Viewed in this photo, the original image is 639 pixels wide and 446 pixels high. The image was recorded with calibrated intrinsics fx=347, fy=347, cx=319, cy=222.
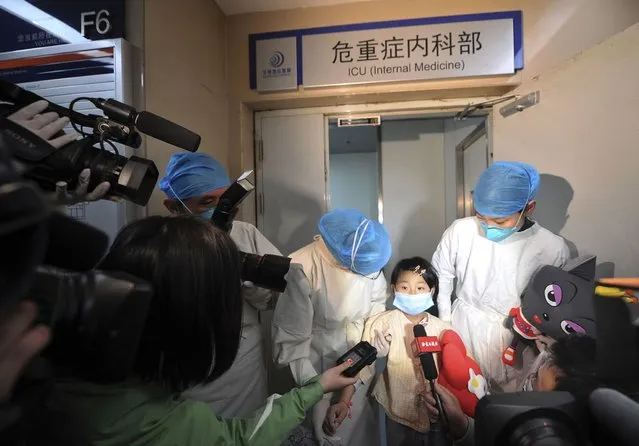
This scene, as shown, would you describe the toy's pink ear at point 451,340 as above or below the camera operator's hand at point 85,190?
below

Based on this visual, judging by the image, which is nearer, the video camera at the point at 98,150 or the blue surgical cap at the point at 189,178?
the video camera at the point at 98,150

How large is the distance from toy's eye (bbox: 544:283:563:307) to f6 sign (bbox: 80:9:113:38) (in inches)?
66.1

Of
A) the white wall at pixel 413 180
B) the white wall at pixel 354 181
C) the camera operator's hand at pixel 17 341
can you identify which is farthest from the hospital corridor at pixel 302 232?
the white wall at pixel 354 181

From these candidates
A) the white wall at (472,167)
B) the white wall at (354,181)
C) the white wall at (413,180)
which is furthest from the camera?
the white wall at (354,181)

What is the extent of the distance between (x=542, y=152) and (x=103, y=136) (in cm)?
158

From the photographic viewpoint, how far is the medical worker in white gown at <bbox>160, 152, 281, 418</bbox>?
1.07 metres

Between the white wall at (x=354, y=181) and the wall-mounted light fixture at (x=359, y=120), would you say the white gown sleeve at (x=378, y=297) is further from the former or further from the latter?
the white wall at (x=354, y=181)

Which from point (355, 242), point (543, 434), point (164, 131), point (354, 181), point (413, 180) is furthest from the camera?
point (354, 181)

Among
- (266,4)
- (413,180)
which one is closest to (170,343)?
(266,4)

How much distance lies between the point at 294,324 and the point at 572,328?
2.83ft

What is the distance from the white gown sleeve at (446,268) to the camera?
1.38 meters

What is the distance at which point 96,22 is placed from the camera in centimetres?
115

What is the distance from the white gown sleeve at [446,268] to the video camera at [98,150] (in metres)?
A: 1.06

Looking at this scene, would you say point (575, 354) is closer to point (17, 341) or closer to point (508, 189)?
point (508, 189)
